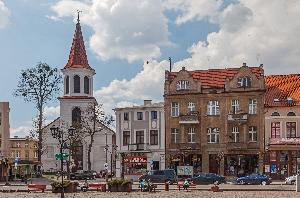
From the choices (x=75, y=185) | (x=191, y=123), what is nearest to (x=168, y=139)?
(x=191, y=123)

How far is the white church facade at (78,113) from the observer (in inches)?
3821

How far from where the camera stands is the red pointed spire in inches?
3857

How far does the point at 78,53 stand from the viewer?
9894 centimetres

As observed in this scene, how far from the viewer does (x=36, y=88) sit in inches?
3282

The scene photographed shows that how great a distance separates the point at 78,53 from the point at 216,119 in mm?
32869

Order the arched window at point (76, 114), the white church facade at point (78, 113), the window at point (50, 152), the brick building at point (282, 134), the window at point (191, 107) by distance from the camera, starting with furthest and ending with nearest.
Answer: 1. the window at point (50, 152)
2. the arched window at point (76, 114)
3. the white church facade at point (78, 113)
4. the window at point (191, 107)
5. the brick building at point (282, 134)

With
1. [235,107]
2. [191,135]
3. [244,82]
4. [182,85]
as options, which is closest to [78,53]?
[182,85]

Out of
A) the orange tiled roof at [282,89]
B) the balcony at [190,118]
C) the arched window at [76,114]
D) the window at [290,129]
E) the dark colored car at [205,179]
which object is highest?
the orange tiled roof at [282,89]

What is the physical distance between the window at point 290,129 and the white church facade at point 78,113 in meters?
34.3

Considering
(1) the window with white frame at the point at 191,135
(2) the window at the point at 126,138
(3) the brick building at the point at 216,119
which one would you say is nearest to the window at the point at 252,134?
(3) the brick building at the point at 216,119

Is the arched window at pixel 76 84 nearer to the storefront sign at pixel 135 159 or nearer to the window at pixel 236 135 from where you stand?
the storefront sign at pixel 135 159

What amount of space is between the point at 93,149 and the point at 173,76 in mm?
27587

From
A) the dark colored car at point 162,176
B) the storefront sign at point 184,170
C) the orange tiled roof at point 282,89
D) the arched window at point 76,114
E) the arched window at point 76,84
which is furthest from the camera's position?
the arched window at point 76,84

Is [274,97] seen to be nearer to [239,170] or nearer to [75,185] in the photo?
[239,170]
